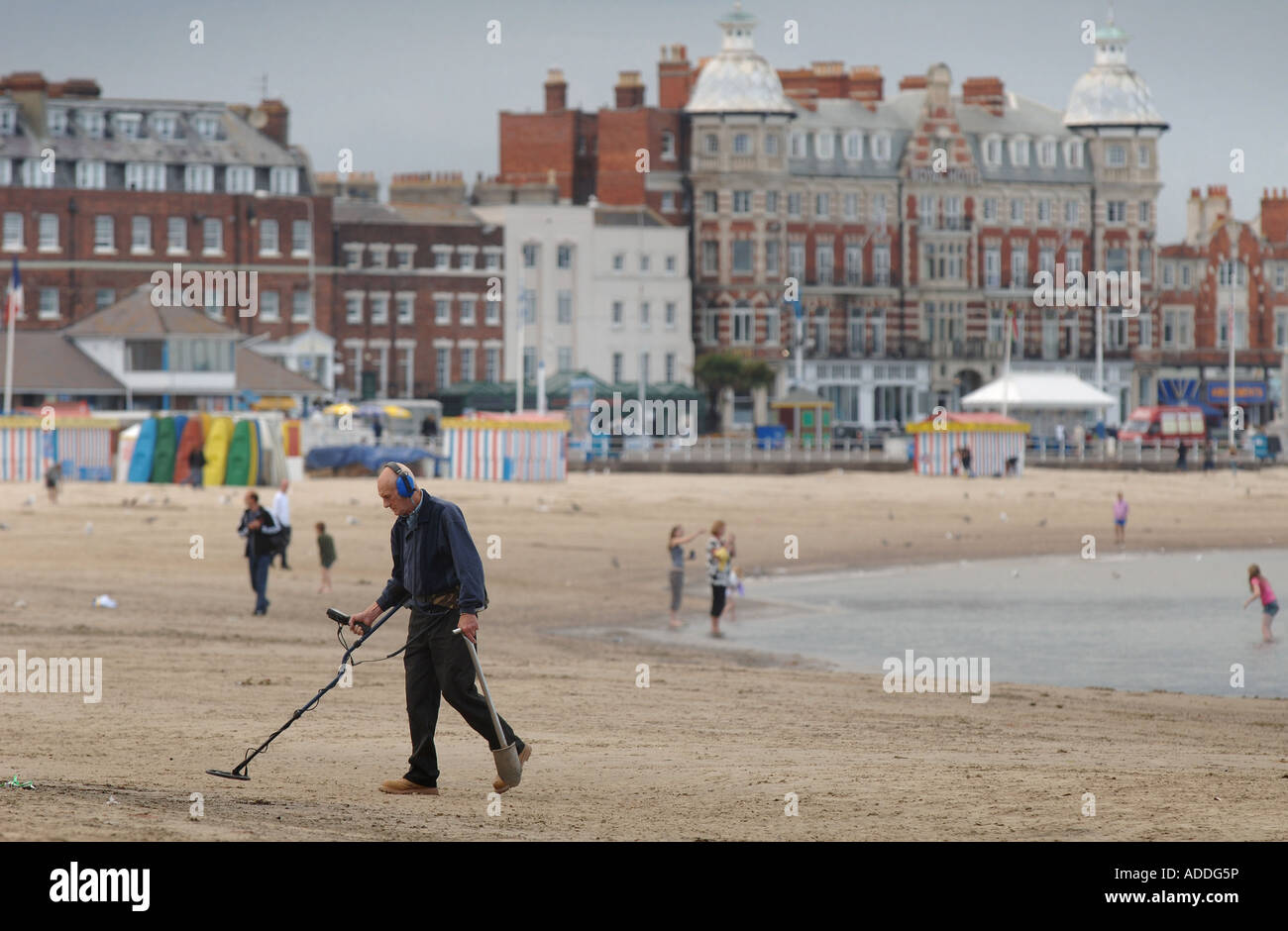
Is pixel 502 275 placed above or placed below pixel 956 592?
above

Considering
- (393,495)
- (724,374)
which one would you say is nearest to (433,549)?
(393,495)

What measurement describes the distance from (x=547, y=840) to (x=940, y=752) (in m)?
4.95

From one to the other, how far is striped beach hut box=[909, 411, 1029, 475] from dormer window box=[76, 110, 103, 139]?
121 feet

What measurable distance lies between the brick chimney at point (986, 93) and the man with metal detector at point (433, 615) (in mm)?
85916

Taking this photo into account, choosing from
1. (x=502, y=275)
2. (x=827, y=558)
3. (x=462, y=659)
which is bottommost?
(x=827, y=558)

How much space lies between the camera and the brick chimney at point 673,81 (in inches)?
3499

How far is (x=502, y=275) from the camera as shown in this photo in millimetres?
81812

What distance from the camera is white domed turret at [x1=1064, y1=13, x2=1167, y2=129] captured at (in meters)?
89.7

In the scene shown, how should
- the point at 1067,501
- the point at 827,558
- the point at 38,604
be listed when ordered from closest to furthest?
the point at 38,604 < the point at 827,558 < the point at 1067,501

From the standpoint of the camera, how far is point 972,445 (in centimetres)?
6050

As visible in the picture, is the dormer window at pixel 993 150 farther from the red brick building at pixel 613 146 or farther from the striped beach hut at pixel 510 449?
the striped beach hut at pixel 510 449

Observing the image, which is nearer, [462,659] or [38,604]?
[462,659]

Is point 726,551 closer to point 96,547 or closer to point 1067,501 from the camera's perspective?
point 96,547
